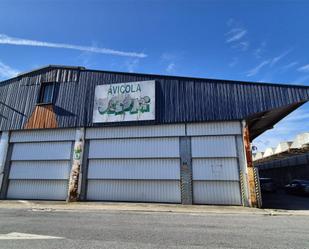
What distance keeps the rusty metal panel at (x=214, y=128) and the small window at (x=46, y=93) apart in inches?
414

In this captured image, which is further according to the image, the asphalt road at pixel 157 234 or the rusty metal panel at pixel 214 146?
the rusty metal panel at pixel 214 146

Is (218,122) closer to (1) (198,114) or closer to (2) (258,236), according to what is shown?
(1) (198,114)

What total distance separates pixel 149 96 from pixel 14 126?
33.8 ft

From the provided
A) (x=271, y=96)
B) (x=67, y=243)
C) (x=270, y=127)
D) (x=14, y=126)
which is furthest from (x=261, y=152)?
(x=67, y=243)

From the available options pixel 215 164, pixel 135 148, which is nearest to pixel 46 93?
pixel 135 148

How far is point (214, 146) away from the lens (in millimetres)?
14641

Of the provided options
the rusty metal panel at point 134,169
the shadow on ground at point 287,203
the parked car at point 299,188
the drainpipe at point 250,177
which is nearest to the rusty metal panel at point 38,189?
the rusty metal panel at point 134,169

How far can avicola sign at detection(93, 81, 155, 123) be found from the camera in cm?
1591

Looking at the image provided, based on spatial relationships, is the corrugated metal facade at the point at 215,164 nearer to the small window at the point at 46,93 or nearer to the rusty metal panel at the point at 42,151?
the rusty metal panel at the point at 42,151

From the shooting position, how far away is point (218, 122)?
48.8 ft

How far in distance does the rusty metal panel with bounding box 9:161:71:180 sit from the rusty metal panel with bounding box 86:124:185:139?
8.82 ft

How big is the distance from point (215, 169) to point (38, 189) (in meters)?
11.7

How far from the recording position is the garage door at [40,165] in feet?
53.4

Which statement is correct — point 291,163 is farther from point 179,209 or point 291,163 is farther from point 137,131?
point 179,209
